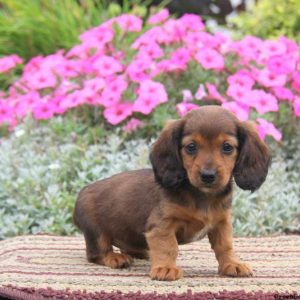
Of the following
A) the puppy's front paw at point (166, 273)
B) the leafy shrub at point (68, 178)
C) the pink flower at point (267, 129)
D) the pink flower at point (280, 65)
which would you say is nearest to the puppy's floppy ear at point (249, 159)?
the puppy's front paw at point (166, 273)

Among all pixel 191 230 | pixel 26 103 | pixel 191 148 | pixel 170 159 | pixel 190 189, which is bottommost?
pixel 26 103

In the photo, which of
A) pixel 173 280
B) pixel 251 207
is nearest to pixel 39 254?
pixel 173 280

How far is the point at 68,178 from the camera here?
22.8ft

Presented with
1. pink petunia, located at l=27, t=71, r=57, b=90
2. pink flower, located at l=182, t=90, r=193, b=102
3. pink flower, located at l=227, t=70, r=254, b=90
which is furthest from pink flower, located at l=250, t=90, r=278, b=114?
pink petunia, located at l=27, t=71, r=57, b=90

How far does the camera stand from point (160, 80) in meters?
7.57

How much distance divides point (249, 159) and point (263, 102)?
2824mm

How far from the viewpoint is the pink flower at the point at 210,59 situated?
23.8 feet

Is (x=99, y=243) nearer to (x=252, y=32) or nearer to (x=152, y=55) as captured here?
(x=152, y=55)

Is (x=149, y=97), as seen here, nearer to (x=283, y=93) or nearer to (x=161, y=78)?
(x=161, y=78)

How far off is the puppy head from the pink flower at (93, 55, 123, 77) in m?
3.18

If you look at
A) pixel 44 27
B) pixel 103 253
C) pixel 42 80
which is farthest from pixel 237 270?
pixel 44 27

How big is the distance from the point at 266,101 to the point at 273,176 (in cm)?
72

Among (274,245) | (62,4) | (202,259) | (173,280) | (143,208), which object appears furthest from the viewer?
(62,4)

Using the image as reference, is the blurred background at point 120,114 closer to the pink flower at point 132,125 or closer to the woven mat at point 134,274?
the pink flower at point 132,125
